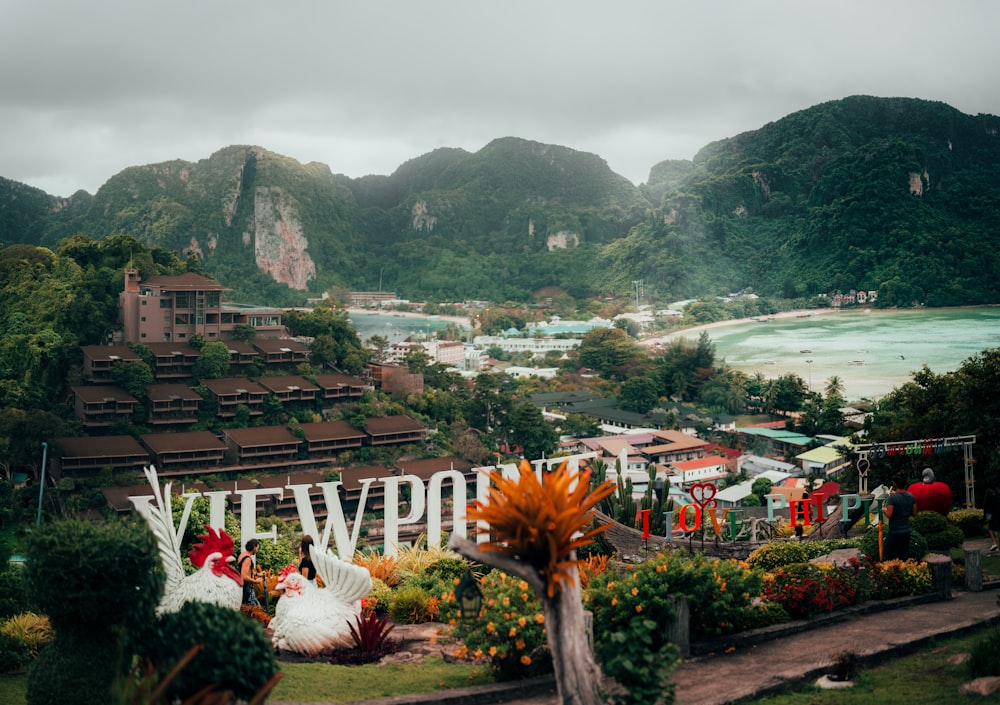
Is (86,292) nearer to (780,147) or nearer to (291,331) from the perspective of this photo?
(291,331)

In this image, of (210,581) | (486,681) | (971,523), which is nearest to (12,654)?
(210,581)

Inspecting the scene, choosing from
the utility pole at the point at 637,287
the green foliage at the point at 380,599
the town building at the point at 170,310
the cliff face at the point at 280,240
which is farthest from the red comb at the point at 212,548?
the cliff face at the point at 280,240

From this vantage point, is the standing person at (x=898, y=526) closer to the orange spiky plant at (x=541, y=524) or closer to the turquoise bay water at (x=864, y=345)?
the orange spiky plant at (x=541, y=524)

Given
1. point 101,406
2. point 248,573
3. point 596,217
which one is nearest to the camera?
point 248,573

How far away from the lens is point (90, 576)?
17.8 ft

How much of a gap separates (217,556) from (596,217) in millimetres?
86687

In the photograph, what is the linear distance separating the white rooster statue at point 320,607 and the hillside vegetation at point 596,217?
4196 centimetres

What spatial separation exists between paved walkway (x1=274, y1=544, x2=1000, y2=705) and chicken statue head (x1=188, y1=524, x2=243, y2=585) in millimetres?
2502

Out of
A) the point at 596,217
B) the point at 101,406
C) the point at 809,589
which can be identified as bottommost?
the point at 101,406

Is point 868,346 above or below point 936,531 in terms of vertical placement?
above

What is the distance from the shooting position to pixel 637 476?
3212cm

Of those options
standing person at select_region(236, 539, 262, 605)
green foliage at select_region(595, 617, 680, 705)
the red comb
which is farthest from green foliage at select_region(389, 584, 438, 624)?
green foliage at select_region(595, 617, 680, 705)

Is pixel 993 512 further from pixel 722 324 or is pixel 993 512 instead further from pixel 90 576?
pixel 722 324

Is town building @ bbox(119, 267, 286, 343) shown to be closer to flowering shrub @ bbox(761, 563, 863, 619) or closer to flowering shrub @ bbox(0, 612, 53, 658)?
flowering shrub @ bbox(0, 612, 53, 658)
